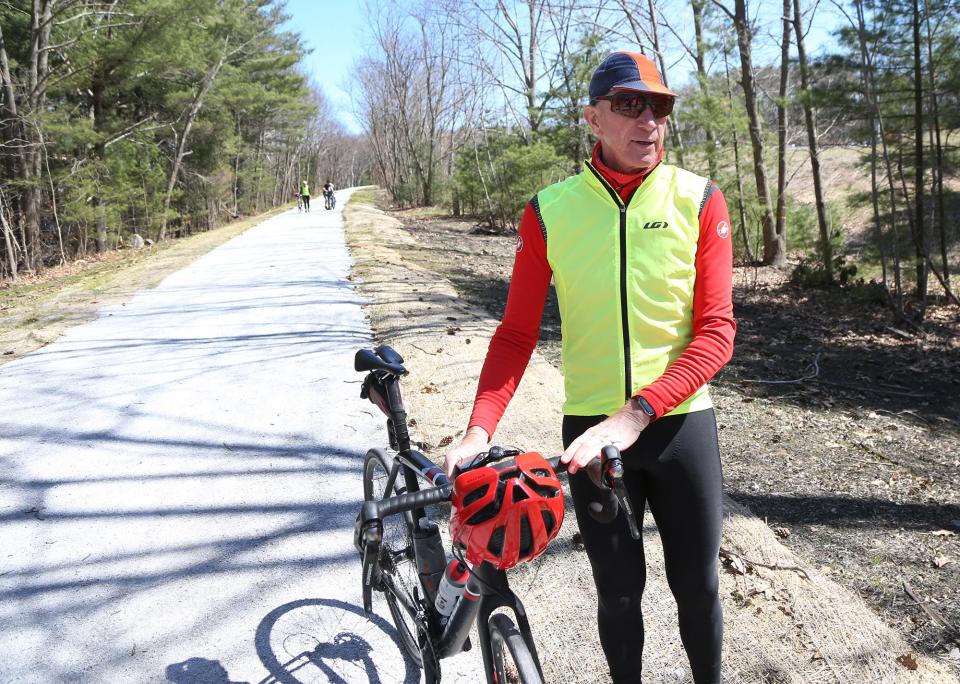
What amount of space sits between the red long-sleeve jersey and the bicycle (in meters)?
0.26

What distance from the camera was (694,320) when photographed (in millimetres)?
1881

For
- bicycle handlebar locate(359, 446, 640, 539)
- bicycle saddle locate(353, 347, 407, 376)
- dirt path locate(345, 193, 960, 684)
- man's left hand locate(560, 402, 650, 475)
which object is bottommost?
dirt path locate(345, 193, 960, 684)

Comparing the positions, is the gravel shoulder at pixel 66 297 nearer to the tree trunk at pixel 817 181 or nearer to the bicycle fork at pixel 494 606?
the bicycle fork at pixel 494 606

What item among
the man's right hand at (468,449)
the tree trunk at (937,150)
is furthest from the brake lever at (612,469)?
the tree trunk at (937,150)

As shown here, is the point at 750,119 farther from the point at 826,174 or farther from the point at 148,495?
the point at 148,495

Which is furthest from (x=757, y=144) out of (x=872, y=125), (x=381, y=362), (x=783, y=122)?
(x=381, y=362)

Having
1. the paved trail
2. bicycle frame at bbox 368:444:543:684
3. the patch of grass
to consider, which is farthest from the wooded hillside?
bicycle frame at bbox 368:444:543:684

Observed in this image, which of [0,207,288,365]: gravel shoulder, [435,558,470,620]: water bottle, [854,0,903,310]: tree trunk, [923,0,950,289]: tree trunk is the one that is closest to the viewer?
[435,558,470,620]: water bottle

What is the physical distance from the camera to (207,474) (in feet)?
15.1

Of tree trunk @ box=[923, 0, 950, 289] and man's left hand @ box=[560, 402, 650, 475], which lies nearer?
man's left hand @ box=[560, 402, 650, 475]

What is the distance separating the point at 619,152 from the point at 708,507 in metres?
1.02

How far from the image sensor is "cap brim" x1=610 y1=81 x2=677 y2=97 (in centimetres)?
174

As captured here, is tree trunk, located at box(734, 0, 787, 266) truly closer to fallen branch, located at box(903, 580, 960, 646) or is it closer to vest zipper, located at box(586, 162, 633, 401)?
fallen branch, located at box(903, 580, 960, 646)

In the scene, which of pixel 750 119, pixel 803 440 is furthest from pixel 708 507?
pixel 750 119
